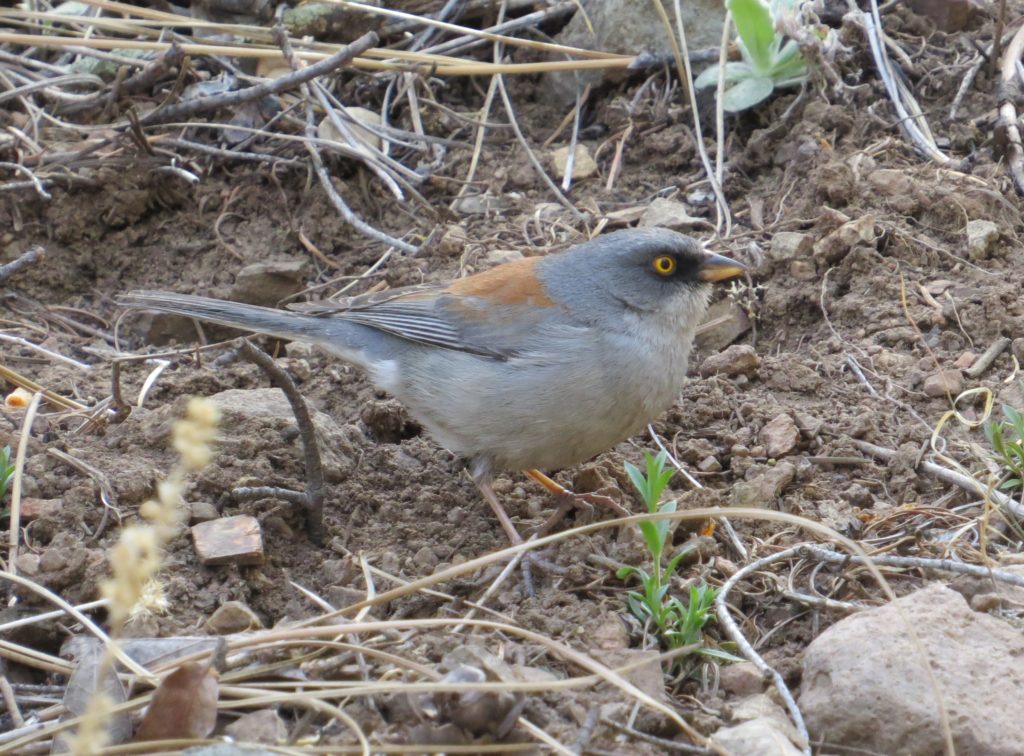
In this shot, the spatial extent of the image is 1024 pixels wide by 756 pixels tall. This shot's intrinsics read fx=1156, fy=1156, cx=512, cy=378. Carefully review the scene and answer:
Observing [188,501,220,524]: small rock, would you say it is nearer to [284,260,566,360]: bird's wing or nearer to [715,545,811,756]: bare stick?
[284,260,566,360]: bird's wing

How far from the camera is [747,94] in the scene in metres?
6.04

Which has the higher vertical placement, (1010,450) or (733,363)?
(1010,450)

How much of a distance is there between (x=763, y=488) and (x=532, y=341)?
1.04 m

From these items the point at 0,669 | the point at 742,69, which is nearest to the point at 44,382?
the point at 0,669

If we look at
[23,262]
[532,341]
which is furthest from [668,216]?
[23,262]

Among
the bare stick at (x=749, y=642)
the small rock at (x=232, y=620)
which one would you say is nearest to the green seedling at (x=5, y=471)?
the small rock at (x=232, y=620)

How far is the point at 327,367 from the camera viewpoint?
5363mm

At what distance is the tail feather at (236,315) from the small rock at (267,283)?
904 millimetres

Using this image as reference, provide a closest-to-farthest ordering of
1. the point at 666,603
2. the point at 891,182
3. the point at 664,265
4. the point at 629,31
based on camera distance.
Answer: the point at 666,603, the point at 664,265, the point at 891,182, the point at 629,31

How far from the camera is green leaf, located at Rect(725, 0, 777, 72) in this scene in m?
5.73

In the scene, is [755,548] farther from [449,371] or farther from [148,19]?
[148,19]

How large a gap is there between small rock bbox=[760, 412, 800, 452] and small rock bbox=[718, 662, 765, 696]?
137 cm

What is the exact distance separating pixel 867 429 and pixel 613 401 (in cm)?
104

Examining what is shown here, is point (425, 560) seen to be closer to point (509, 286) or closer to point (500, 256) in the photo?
point (509, 286)
